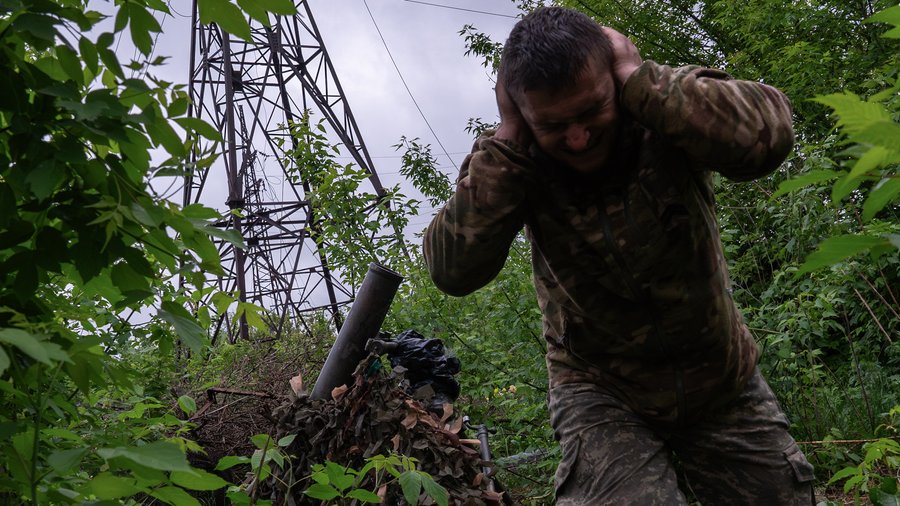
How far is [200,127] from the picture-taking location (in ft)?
5.33

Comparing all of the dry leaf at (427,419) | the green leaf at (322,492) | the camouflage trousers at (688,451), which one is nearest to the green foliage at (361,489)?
the green leaf at (322,492)

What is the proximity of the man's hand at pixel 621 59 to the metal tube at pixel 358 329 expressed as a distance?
6.43 ft

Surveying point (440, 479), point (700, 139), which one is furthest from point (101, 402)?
point (700, 139)

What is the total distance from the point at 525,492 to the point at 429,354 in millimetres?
1742

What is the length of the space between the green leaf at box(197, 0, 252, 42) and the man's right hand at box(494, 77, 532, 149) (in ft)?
2.87

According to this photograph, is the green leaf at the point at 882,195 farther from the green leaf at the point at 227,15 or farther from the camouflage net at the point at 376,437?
the camouflage net at the point at 376,437

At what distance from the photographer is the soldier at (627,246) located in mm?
2184

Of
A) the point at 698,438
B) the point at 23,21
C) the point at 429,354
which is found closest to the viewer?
the point at 23,21

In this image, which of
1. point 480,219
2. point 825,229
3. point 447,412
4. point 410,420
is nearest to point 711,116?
point 480,219

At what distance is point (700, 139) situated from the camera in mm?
2168

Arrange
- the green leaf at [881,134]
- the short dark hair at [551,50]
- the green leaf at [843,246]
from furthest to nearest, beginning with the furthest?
the short dark hair at [551,50] < the green leaf at [843,246] < the green leaf at [881,134]

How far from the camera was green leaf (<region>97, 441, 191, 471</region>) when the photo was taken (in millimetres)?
1229

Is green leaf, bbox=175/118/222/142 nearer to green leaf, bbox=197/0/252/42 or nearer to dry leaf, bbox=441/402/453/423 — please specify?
green leaf, bbox=197/0/252/42

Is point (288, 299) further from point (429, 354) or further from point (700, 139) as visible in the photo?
point (700, 139)
